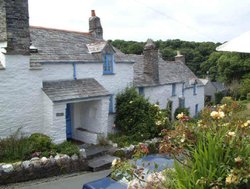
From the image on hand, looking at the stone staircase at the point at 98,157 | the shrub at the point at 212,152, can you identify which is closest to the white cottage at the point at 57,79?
the stone staircase at the point at 98,157

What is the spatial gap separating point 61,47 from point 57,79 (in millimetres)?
2083

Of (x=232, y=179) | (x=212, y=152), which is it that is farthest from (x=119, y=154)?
(x=232, y=179)

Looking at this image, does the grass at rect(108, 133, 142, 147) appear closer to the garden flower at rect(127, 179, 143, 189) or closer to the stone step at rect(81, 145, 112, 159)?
the stone step at rect(81, 145, 112, 159)

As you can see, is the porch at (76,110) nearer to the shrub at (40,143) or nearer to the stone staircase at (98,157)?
the stone staircase at (98,157)

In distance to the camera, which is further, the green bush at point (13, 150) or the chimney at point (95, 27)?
the chimney at point (95, 27)

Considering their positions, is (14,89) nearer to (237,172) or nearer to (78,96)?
(78,96)

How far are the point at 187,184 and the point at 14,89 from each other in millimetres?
10118

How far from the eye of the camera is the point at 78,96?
14.3 metres

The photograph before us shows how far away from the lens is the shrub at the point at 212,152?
4.21 metres

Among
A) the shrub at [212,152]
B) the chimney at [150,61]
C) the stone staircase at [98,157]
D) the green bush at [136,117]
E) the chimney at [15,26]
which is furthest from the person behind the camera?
the chimney at [150,61]

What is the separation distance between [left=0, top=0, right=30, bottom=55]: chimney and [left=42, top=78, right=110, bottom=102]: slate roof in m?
1.89

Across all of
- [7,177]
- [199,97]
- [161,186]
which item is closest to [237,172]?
[161,186]

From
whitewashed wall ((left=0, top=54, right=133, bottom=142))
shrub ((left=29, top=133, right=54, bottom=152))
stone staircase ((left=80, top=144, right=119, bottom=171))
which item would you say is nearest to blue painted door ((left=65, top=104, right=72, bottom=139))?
stone staircase ((left=80, top=144, right=119, bottom=171))

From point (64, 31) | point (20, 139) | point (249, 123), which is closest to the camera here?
point (249, 123)
